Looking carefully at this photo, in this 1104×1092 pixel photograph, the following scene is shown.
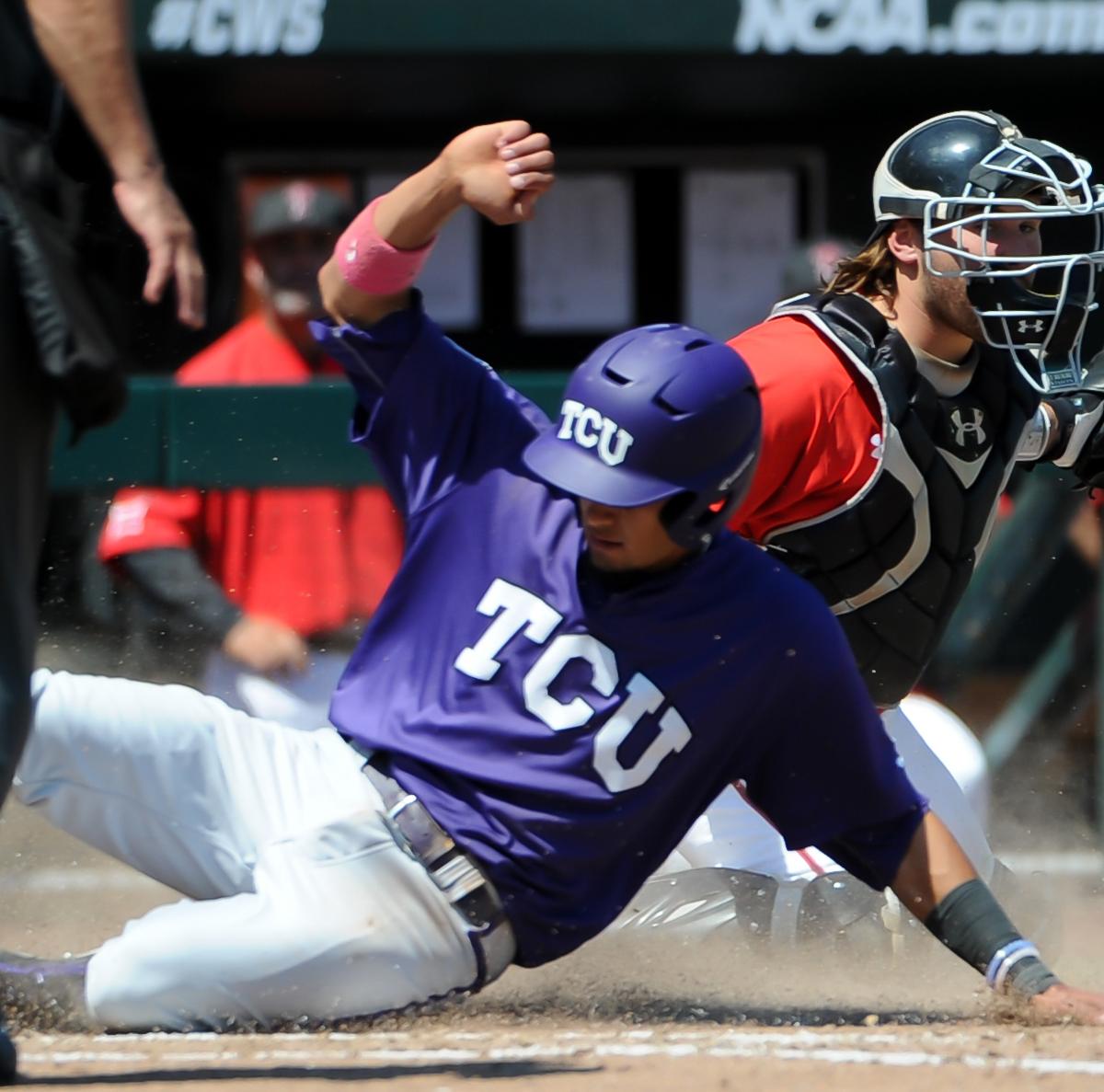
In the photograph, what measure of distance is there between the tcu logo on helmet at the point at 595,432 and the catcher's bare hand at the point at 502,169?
32cm

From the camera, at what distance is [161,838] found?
3455 mm

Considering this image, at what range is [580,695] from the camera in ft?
10.7

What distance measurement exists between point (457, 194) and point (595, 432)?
1.35ft

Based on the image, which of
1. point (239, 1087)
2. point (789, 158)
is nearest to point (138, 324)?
point (789, 158)

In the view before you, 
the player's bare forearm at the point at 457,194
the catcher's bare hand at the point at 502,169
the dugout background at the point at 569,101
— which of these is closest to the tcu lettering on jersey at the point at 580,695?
→ the player's bare forearm at the point at 457,194

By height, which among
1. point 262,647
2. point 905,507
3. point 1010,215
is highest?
point 1010,215

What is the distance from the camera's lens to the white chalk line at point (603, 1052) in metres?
3.10

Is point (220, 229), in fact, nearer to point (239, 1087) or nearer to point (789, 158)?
point (789, 158)

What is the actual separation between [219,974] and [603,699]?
74 cm

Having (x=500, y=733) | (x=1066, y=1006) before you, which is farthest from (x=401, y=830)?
(x=1066, y=1006)

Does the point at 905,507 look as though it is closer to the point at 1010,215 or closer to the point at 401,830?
the point at 1010,215

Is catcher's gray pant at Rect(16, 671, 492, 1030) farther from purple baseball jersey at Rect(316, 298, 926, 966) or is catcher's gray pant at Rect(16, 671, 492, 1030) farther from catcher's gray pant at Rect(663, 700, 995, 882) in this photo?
catcher's gray pant at Rect(663, 700, 995, 882)

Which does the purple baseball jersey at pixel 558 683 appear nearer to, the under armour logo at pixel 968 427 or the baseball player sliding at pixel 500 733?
the baseball player sliding at pixel 500 733

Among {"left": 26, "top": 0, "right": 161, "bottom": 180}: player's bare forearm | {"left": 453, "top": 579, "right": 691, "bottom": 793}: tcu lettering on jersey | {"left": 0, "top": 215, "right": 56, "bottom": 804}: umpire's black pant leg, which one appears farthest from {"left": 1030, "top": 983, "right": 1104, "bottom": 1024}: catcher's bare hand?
{"left": 26, "top": 0, "right": 161, "bottom": 180}: player's bare forearm
